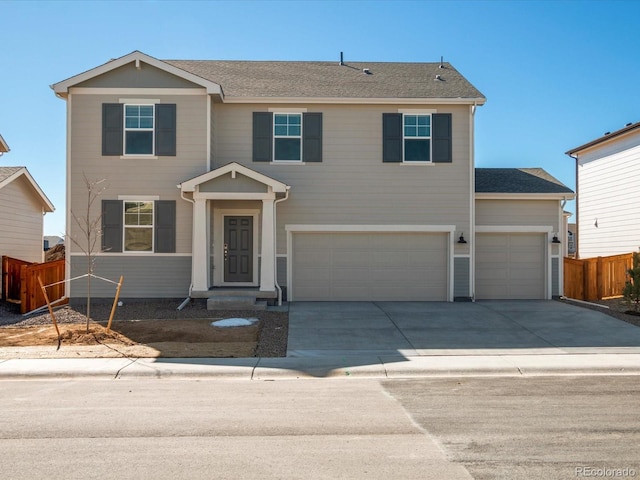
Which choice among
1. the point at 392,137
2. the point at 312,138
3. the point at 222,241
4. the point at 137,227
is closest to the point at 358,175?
the point at 392,137

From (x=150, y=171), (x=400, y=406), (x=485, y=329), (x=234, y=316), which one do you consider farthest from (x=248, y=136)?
(x=400, y=406)

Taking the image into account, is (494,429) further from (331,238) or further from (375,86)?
(375,86)

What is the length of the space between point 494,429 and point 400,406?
4.50 ft

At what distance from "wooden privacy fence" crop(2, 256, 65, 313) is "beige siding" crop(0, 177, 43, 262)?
1472mm

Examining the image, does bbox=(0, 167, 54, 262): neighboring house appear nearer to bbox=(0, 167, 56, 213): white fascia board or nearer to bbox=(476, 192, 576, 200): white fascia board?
bbox=(0, 167, 56, 213): white fascia board

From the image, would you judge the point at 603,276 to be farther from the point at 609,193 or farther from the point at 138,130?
the point at 138,130

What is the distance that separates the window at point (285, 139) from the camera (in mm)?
17234

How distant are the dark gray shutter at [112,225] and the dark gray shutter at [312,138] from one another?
574cm

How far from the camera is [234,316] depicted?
14.5m

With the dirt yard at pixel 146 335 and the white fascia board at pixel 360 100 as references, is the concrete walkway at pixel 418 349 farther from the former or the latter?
the white fascia board at pixel 360 100

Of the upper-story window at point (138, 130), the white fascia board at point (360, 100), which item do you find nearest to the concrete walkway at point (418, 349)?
the white fascia board at point (360, 100)

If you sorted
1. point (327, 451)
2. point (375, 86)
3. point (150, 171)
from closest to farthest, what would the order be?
point (327, 451) → point (150, 171) → point (375, 86)

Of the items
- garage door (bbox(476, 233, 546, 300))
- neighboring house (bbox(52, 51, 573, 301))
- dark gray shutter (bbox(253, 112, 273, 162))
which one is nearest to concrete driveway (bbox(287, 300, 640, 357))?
garage door (bbox(476, 233, 546, 300))

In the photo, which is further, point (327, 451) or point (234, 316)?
point (234, 316)
